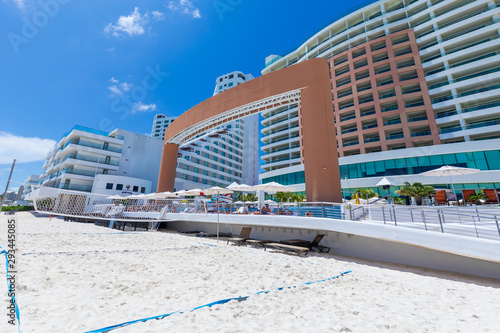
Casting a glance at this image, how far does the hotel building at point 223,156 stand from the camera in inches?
2012

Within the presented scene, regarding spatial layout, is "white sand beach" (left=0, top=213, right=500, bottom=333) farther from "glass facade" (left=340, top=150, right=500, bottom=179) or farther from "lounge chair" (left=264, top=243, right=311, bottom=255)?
"glass facade" (left=340, top=150, right=500, bottom=179)

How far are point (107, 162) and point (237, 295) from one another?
152ft

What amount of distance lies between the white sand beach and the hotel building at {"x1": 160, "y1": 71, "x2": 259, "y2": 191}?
3737cm

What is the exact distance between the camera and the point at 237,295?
4.28 metres

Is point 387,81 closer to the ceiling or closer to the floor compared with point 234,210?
closer to the ceiling

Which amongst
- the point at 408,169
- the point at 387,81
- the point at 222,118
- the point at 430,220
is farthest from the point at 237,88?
A: the point at 387,81

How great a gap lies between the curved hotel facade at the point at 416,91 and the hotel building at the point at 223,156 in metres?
20.2

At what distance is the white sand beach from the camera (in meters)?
3.18

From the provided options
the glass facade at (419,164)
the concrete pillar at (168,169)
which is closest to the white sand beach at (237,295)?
the concrete pillar at (168,169)

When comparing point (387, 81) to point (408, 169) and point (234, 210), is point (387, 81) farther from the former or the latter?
point (234, 210)

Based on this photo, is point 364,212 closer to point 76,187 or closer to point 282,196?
point 282,196

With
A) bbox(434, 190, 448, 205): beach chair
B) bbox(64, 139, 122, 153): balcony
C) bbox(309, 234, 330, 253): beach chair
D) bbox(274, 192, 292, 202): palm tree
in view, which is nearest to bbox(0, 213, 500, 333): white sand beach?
bbox(309, 234, 330, 253): beach chair

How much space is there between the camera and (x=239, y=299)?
13.3 ft

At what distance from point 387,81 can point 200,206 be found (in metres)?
36.6
